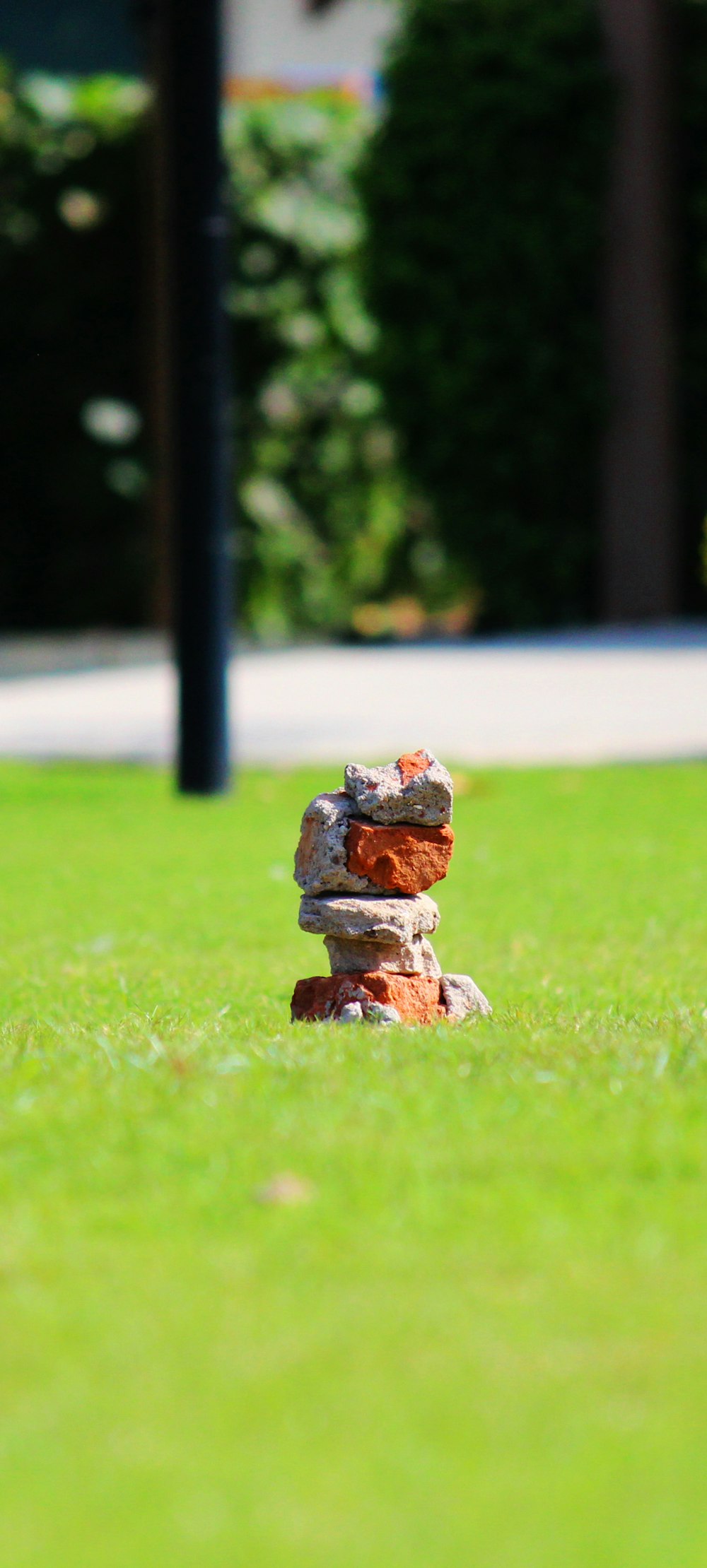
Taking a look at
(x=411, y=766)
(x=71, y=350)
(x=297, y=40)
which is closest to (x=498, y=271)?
(x=71, y=350)

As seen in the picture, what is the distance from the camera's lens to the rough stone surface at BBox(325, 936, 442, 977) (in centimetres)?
395

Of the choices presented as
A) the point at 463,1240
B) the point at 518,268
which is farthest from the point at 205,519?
the point at 518,268

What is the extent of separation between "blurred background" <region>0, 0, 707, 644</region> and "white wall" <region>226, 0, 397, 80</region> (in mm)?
6779

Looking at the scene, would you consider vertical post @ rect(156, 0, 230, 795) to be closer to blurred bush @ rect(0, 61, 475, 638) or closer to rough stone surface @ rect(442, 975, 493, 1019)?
rough stone surface @ rect(442, 975, 493, 1019)

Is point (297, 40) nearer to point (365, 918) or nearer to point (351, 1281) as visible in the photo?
point (365, 918)

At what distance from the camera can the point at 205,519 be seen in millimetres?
7707

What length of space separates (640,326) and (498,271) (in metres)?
1.10

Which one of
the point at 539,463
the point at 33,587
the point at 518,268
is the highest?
the point at 518,268

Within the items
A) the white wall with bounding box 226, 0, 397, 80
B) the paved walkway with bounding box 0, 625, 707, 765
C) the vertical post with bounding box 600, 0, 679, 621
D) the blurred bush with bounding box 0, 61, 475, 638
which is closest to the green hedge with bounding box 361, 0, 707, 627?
the vertical post with bounding box 600, 0, 679, 621

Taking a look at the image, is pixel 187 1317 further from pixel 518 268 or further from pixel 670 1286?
pixel 518 268

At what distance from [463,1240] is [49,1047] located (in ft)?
4.65

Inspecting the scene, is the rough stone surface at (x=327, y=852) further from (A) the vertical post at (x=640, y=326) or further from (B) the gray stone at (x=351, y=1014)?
(A) the vertical post at (x=640, y=326)

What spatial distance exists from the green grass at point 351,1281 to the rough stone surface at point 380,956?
0.19 m

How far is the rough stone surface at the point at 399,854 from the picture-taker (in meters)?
3.88
